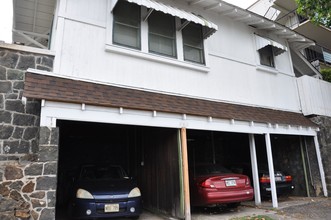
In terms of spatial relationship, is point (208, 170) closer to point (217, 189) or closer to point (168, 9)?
point (217, 189)

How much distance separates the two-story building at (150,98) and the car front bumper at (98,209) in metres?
0.90

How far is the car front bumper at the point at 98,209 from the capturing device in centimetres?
605

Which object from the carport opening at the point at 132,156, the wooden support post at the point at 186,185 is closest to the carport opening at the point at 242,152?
the carport opening at the point at 132,156

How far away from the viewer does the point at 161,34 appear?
849 centimetres

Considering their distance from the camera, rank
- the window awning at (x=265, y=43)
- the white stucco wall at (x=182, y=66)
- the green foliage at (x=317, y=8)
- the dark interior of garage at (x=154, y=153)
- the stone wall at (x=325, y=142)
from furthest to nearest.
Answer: the stone wall at (x=325, y=142), the window awning at (x=265, y=43), the green foliage at (x=317, y=8), the dark interior of garage at (x=154, y=153), the white stucco wall at (x=182, y=66)

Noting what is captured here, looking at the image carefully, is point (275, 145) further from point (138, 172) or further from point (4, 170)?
point (4, 170)

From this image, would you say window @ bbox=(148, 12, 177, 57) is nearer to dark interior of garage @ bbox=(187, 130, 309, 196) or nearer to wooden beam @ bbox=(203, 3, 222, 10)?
wooden beam @ bbox=(203, 3, 222, 10)

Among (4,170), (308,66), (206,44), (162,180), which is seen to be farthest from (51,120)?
(308,66)

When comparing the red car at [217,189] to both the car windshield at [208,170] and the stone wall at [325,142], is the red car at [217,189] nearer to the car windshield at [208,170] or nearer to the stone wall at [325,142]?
the car windshield at [208,170]

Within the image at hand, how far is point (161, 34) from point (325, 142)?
8.68 m

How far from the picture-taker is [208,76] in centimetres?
912

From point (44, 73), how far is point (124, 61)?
2.19 metres

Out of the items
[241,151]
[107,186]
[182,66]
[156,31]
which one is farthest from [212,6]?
[107,186]

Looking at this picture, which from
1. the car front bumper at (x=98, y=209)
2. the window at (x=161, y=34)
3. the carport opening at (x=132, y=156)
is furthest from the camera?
the window at (x=161, y=34)
